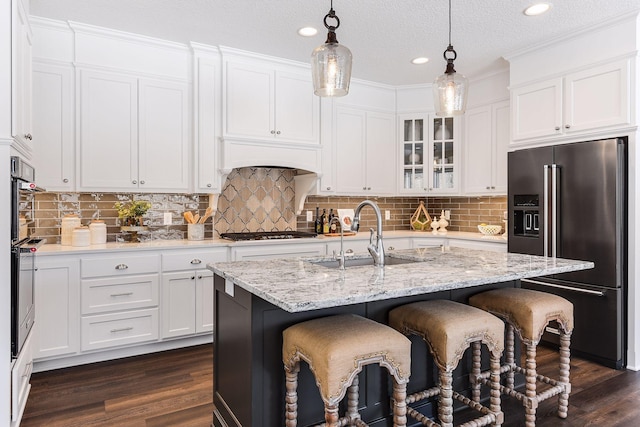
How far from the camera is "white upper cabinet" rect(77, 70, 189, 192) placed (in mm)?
3375

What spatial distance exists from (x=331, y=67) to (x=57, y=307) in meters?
2.57

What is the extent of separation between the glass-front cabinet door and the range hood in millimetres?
1209

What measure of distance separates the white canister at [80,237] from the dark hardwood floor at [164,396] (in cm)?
92

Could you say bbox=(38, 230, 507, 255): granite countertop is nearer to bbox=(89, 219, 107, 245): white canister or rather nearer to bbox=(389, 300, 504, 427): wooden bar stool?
bbox=(89, 219, 107, 245): white canister

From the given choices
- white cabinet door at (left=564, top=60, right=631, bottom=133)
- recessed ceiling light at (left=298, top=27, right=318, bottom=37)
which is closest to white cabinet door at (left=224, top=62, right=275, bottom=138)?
recessed ceiling light at (left=298, top=27, right=318, bottom=37)

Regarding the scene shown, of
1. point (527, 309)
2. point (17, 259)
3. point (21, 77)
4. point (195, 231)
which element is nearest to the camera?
point (17, 259)

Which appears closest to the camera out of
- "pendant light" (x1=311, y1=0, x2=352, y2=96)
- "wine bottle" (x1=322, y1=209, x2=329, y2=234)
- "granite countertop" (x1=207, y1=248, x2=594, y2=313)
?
"granite countertop" (x1=207, y1=248, x2=594, y2=313)

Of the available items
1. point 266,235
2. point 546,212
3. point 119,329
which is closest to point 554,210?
point 546,212

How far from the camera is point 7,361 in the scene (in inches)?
80.3

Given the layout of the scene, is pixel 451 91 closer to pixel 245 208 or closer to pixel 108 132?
pixel 245 208

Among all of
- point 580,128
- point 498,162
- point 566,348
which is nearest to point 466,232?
point 498,162

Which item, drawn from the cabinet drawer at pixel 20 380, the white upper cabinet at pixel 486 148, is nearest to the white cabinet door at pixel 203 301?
the cabinet drawer at pixel 20 380

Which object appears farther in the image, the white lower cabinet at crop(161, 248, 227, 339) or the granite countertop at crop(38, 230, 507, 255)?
the white lower cabinet at crop(161, 248, 227, 339)

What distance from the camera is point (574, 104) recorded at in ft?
11.2
